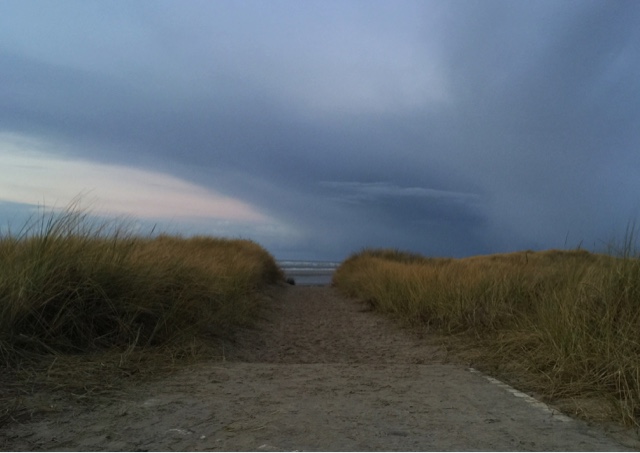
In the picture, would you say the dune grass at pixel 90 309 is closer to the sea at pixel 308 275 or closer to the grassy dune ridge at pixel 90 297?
the grassy dune ridge at pixel 90 297

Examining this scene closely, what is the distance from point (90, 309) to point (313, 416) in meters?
2.67

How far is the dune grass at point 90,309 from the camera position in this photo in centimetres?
381

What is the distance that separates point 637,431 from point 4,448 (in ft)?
10.6

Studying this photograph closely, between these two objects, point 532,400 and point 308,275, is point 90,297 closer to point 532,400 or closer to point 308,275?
point 532,400

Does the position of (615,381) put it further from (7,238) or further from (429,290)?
(7,238)

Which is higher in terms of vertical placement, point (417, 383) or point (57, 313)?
point (57, 313)

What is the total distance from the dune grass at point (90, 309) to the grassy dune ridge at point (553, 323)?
9.51 ft

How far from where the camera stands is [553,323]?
4508 millimetres

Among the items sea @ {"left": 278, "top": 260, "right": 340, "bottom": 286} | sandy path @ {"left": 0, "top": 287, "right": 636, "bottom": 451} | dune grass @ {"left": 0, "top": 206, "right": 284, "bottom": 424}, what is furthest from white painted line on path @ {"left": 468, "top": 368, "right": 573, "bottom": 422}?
sea @ {"left": 278, "top": 260, "right": 340, "bottom": 286}

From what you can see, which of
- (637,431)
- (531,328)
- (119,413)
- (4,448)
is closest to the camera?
(4,448)

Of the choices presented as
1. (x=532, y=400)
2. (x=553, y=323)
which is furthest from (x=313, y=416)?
(x=553, y=323)

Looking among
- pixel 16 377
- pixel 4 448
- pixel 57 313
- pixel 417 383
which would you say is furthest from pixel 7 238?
pixel 417 383

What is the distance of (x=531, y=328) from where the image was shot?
16.4 feet

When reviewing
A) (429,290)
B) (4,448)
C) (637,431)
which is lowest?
(4,448)
